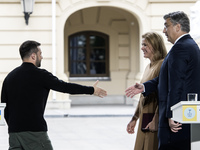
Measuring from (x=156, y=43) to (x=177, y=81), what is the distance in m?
0.68

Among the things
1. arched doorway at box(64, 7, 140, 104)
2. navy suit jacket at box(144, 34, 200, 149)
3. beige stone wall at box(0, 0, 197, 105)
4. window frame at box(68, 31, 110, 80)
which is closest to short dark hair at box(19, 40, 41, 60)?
navy suit jacket at box(144, 34, 200, 149)

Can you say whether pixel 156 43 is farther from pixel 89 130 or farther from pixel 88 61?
pixel 88 61

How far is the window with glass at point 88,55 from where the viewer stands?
17234 millimetres

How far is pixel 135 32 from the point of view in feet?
54.1

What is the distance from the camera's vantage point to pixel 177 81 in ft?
12.0

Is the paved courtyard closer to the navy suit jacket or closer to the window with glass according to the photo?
the window with glass

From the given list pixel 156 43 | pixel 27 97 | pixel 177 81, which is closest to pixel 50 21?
pixel 156 43

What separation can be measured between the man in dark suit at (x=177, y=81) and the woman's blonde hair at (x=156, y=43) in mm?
372

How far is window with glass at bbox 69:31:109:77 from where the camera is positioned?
1723cm

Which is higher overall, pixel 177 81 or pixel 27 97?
pixel 177 81

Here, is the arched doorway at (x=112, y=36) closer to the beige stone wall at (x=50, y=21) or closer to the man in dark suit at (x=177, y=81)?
the beige stone wall at (x=50, y=21)

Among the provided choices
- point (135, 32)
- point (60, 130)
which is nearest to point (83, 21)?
point (135, 32)

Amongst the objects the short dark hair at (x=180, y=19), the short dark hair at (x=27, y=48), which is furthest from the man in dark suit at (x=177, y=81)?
the short dark hair at (x=27, y=48)

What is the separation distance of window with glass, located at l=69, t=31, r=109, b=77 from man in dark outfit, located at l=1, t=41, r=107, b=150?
1330 centimetres
